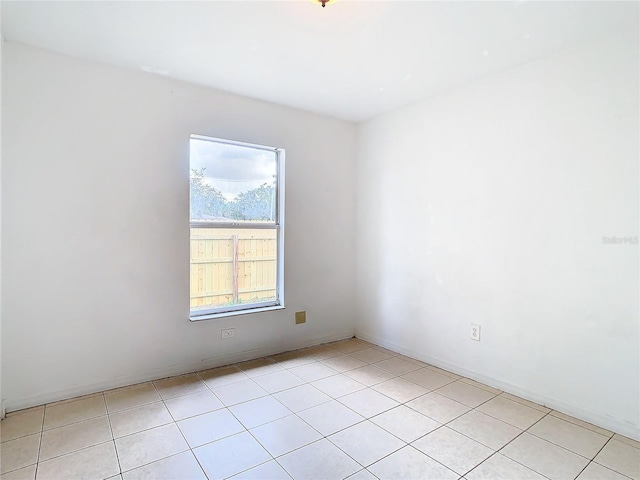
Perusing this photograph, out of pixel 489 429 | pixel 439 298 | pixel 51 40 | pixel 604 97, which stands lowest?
pixel 489 429

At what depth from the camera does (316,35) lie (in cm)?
220

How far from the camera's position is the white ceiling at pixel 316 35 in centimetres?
194

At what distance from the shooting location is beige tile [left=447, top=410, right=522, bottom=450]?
6.70ft

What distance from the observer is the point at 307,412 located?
234cm

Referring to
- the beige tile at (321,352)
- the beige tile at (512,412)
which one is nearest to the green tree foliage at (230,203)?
the beige tile at (321,352)

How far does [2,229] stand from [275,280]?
2069mm

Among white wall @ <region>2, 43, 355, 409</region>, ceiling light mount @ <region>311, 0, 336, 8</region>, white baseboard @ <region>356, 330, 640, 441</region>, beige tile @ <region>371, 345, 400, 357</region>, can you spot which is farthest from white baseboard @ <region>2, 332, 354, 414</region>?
ceiling light mount @ <region>311, 0, 336, 8</region>

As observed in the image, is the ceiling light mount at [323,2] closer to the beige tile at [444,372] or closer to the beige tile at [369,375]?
the beige tile at [369,375]

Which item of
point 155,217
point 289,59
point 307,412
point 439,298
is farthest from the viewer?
point 439,298

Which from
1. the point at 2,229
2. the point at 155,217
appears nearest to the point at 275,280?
the point at 155,217

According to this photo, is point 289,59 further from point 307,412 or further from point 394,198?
point 307,412

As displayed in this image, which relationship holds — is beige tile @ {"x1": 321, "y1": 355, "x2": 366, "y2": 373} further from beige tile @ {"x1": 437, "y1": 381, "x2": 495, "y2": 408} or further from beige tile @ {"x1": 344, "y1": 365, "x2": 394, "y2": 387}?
beige tile @ {"x1": 437, "y1": 381, "x2": 495, "y2": 408}

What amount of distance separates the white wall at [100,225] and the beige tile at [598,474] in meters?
2.44

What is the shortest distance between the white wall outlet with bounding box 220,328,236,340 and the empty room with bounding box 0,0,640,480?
23 mm
